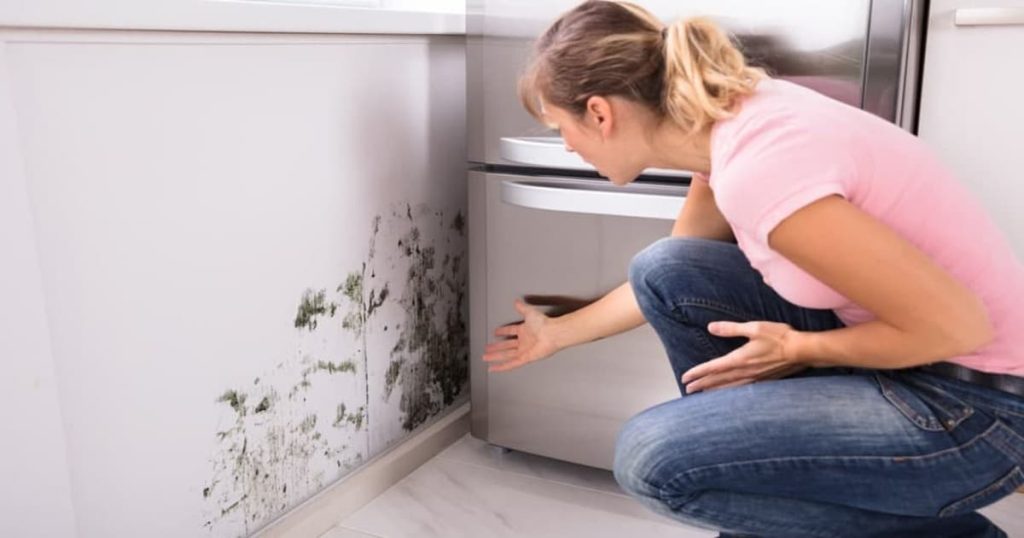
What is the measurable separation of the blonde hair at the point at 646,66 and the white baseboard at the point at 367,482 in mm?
726

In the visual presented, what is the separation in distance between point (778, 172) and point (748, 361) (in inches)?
10.4

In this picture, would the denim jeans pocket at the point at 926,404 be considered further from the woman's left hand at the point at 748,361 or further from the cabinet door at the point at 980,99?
the cabinet door at the point at 980,99

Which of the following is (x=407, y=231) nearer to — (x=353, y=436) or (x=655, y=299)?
(x=353, y=436)

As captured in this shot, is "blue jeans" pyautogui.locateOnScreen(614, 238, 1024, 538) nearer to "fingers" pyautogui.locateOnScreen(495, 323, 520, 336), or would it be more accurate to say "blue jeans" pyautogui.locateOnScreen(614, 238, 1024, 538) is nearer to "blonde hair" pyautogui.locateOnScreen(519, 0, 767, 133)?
"blonde hair" pyautogui.locateOnScreen(519, 0, 767, 133)

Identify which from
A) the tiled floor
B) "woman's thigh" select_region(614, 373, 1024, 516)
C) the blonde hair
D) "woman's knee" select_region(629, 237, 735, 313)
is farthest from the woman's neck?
the tiled floor

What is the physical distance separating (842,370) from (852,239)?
266 mm

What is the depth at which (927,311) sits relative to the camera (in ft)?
2.86

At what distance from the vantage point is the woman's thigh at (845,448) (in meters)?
0.94

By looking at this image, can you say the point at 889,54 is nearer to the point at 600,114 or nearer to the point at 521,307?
the point at 600,114

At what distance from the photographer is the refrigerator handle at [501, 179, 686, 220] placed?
4.44 feet

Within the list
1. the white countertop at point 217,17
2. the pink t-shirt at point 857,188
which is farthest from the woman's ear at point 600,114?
the white countertop at point 217,17

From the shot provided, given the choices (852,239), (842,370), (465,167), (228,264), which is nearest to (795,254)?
(852,239)

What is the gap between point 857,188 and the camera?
2.90 feet

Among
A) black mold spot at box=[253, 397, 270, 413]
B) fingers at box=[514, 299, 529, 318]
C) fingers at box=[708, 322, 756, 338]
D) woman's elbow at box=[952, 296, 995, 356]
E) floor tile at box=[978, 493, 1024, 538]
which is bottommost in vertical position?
floor tile at box=[978, 493, 1024, 538]
